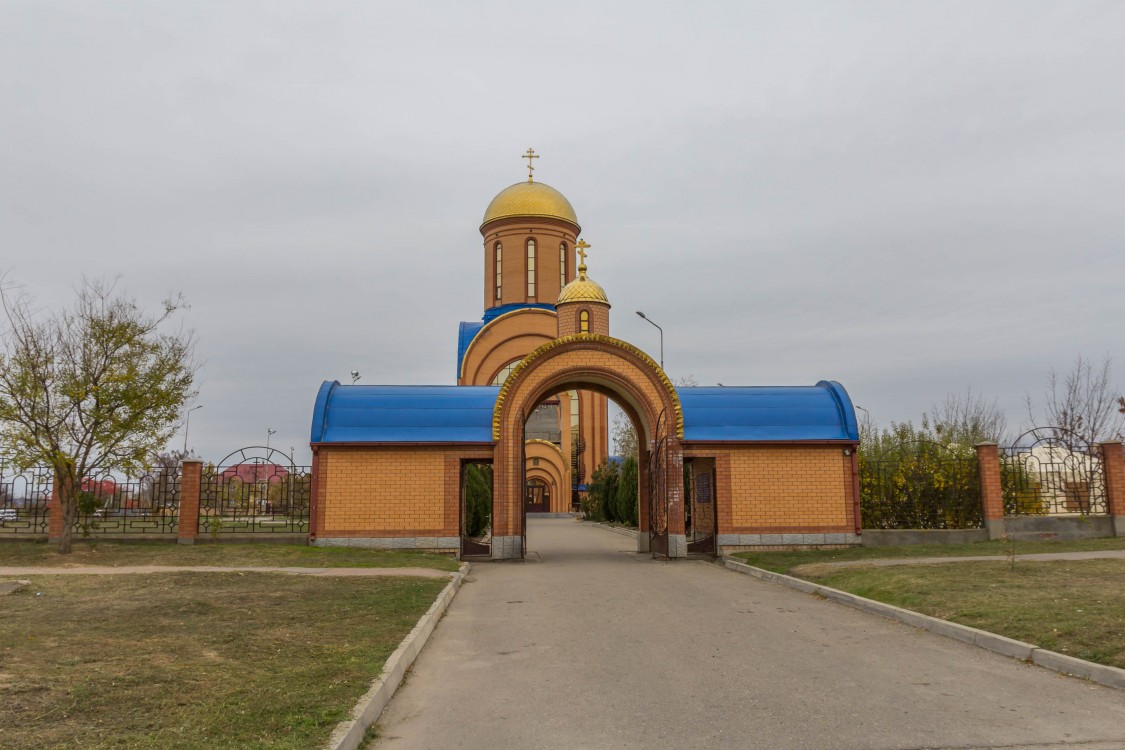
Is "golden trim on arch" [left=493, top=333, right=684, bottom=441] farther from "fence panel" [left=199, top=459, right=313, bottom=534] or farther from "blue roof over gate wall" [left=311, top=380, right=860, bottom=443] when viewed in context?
"fence panel" [left=199, top=459, right=313, bottom=534]

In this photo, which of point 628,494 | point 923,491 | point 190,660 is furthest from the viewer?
point 628,494

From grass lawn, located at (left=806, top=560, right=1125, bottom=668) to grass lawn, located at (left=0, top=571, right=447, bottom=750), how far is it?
237 inches

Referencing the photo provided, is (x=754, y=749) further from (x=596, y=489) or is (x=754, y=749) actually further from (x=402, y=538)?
(x=596, y=489)

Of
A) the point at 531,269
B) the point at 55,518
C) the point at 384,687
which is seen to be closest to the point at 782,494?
the point at 384,687

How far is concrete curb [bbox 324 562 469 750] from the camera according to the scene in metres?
5.07

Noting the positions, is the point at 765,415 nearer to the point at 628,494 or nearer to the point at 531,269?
the point at 628,494

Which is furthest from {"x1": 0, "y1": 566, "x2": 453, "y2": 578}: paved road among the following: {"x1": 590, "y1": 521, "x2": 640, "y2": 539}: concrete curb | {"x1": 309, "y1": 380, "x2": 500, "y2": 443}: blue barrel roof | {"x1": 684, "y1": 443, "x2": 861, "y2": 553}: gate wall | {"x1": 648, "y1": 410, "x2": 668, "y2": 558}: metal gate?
{"x1": 590, "y1": 521, "x2": 640, "y2": 539}: concrete curb

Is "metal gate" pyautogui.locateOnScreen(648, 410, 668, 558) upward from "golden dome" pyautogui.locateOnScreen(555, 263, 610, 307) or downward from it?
downward

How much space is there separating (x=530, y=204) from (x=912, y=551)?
27036 mm

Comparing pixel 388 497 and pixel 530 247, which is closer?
pixel 388 497

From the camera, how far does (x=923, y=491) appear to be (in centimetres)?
1989

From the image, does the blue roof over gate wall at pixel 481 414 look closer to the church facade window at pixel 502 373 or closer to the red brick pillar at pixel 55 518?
the red brick pillar at pixel 55 518

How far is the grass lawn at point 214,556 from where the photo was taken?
15.8 meters

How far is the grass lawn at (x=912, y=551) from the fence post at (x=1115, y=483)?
0.79 meters
